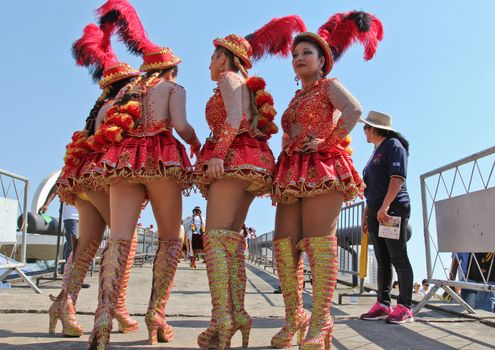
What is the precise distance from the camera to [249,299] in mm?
5676

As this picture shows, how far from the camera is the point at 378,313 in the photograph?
4281mm

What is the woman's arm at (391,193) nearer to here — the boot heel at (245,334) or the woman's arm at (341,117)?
the woman's arm at (341,117)

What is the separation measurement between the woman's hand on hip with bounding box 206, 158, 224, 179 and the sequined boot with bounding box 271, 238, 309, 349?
59 cm

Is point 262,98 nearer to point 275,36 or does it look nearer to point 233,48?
point 233,48

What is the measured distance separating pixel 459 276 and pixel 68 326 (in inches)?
141

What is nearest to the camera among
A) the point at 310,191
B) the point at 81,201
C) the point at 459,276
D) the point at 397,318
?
the point at 310,191

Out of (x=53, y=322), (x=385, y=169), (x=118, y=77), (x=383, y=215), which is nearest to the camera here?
(x=53, y=322)

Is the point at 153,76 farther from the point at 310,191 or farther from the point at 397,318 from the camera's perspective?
the point at 397,318

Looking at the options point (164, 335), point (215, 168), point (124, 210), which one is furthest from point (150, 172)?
point (164, 335)

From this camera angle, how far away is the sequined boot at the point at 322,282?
2.65 meters

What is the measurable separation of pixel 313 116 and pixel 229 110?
52 centimetres

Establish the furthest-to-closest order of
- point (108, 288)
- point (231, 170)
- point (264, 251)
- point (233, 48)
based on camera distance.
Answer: point (264, 251), point (233, 48), point (231, 170), point (108, 288)

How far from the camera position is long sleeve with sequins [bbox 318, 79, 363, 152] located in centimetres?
279

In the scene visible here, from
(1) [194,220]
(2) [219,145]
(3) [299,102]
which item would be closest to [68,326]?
(2) [219,145]
